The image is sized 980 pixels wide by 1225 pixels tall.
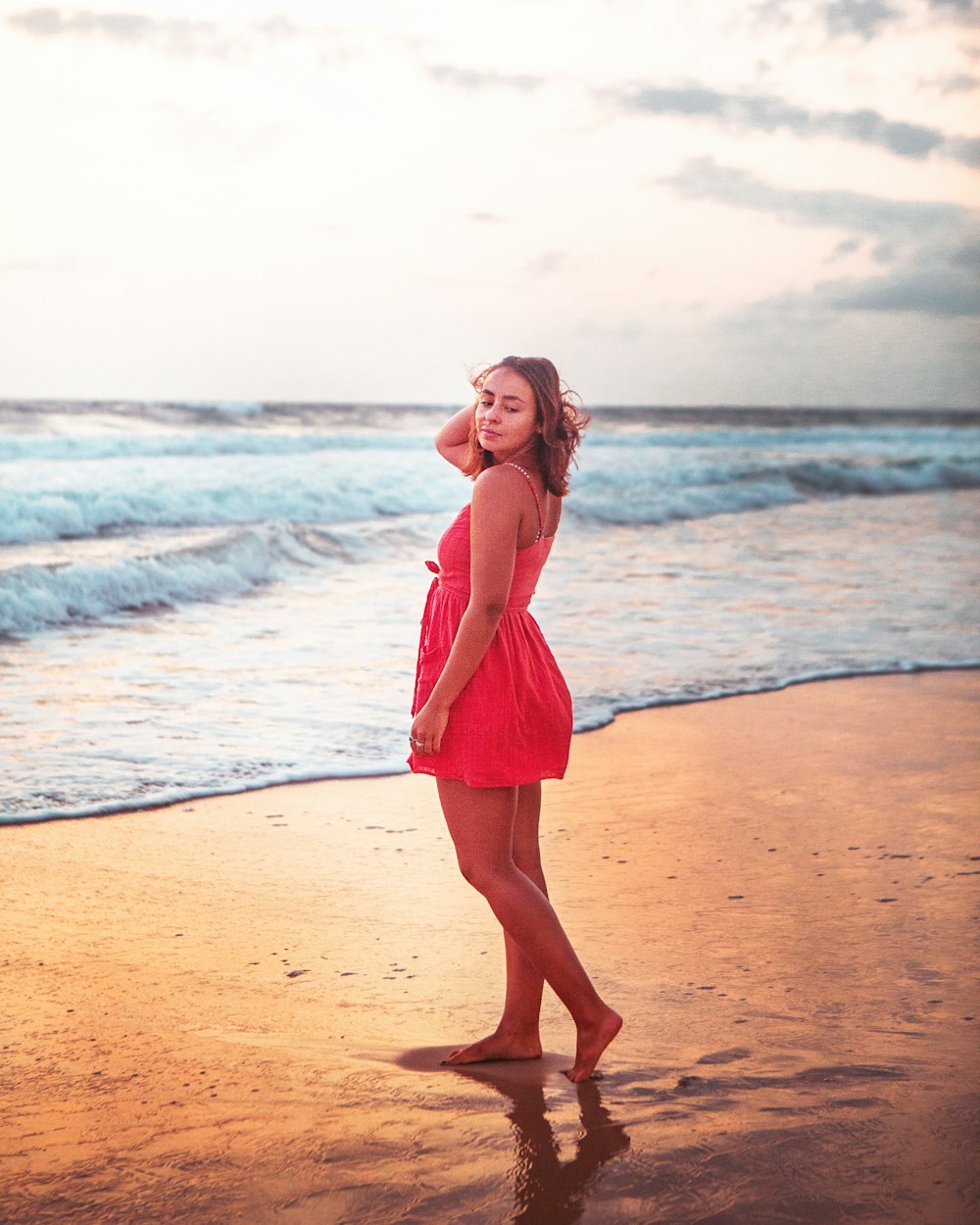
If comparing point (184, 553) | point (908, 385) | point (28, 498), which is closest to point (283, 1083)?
point (184, 553)

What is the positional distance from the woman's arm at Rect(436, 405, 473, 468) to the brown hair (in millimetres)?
167

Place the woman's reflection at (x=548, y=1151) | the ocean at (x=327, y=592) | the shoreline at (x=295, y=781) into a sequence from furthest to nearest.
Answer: the ocean at (x=327, y=592)
the shoreline at (x=295, y=781)
the woman's reflection at (x=548, y=1151)

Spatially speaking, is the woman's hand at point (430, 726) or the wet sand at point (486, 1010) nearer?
the wet sand at point (486, 1010)

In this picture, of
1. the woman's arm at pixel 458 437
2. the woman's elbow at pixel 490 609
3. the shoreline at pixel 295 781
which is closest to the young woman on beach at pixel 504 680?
the woman's elbow at pixel 490 609

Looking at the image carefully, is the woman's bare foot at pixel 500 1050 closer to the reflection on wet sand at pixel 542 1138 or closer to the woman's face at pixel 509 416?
the reflection on wet sand at pixel 542 1138

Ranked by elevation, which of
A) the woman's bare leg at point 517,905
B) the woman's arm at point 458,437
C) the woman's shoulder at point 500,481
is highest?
the woman's arm at point 458,437

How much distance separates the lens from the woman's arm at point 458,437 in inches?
106

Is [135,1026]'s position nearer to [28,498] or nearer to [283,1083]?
[283,1083]

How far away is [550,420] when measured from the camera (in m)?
2.44

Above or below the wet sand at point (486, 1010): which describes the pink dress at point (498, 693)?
above

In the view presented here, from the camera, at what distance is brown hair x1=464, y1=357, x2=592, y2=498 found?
8.00 feet

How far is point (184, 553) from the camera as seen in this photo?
10.4 metres

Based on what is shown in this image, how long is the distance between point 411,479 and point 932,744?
13.1m

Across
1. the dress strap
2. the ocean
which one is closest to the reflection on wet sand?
the dress strap
